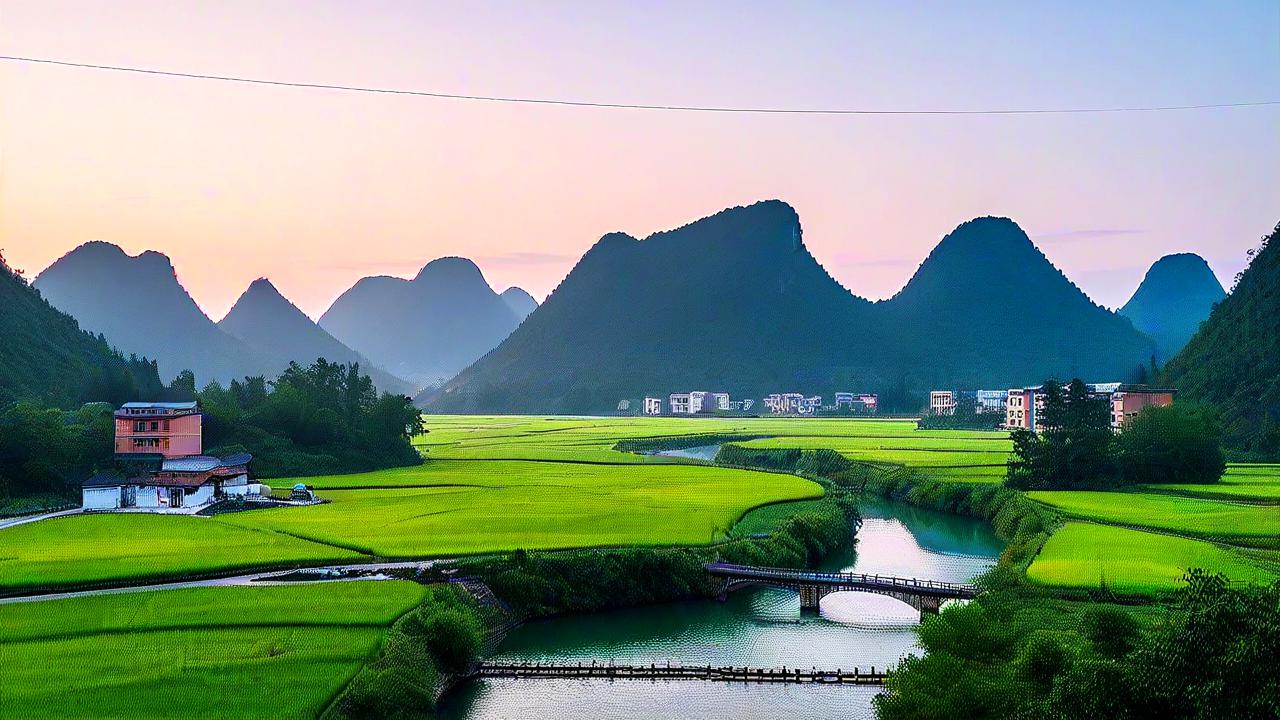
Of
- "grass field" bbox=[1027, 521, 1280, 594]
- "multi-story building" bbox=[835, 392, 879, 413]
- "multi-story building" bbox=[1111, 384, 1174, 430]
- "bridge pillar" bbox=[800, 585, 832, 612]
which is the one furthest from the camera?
"multi-story building" bbox=[835, 392, 879, 413]

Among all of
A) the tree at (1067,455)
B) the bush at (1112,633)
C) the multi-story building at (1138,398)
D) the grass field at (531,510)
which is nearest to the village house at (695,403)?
the multi-story building at (1138,398)

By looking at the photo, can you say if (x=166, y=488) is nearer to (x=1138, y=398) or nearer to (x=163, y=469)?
(x=163, y=469)

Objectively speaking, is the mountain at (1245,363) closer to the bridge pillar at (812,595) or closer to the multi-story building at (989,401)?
the multi-story building at (989,401)

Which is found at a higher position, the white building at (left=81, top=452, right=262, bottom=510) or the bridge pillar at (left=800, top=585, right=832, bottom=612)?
the white building at (left=81, top=452, right=262, bottom=510)

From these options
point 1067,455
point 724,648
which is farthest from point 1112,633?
point 1067,455

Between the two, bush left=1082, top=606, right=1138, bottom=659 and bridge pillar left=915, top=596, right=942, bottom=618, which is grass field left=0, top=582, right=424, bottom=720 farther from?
bush left=1082, top=606, right=1138, bottom=659

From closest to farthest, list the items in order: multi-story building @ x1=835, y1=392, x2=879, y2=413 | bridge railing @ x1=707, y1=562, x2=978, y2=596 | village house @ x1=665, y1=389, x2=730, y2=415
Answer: bridge railing @ x1=707, y1=562, x2=978, y2=596 < multi-story building @ x1=835, y1=392, x2=879, y2=413 < village house @ x1=665, y1=389, x2=730, y2=415

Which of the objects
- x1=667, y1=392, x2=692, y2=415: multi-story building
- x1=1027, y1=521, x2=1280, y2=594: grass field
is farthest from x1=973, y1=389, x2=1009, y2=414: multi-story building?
x1=1027, y1=521, x2=1280, y2=594: grass field
